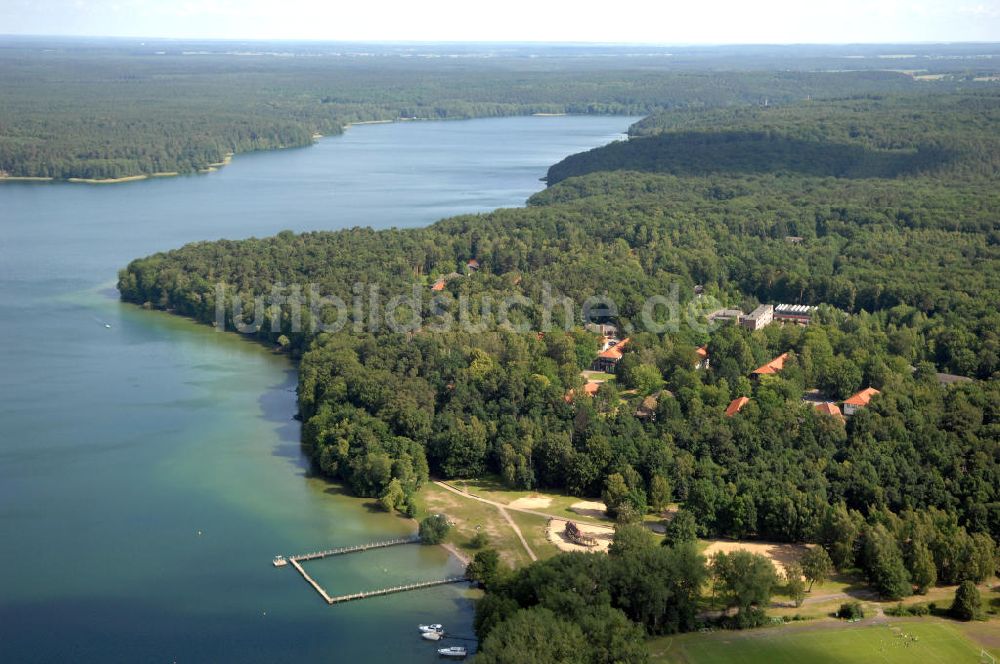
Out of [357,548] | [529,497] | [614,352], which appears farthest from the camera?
[614,352]

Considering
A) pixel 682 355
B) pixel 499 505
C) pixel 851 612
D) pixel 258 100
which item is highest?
pixel 258 100

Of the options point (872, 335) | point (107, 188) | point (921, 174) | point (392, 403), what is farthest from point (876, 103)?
point (392, 403)

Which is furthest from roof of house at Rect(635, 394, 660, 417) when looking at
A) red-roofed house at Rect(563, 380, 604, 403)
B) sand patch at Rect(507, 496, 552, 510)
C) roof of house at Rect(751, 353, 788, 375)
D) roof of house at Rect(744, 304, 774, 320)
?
roof of house at Rect(744, 304, 774, 320)

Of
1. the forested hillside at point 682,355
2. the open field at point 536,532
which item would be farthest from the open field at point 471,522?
the forested hillside at point 682,355

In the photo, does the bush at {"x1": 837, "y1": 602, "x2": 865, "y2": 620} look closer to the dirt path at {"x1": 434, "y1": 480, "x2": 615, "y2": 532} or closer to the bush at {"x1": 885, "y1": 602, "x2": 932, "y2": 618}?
the bush at {"x1": 885, "y1": 602, "x2": 932, "y2": 618}

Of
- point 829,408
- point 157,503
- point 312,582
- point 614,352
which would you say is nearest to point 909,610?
point 829,408

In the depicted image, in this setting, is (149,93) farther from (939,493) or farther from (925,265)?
(939,493)

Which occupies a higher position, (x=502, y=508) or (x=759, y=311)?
(x=759, y=311)

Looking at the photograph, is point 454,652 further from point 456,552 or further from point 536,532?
point 536,532
